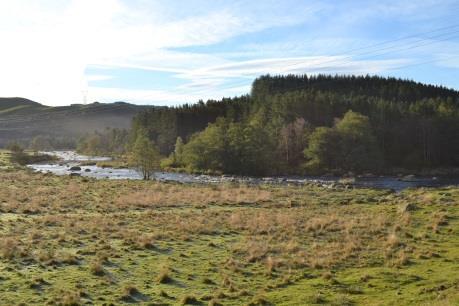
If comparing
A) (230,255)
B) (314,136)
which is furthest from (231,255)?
(314,136)

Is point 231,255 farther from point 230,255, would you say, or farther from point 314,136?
point 314,136

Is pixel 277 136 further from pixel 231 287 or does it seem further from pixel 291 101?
pixel 231 287

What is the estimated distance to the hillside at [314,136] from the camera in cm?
9925

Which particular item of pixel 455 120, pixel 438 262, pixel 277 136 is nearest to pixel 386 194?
pixel 438 262

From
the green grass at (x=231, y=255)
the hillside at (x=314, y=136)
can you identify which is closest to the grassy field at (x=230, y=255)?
the green grass at (x=231, y=255)

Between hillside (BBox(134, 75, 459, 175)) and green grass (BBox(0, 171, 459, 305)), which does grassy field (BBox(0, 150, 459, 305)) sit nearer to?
green grass (BBox(0, 171, 459, 305))

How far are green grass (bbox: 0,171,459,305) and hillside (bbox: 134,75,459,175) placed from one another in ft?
195

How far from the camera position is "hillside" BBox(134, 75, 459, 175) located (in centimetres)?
9925

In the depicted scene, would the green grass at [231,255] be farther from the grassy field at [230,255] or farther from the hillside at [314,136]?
the hillside at [314,136]

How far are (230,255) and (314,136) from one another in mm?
80226

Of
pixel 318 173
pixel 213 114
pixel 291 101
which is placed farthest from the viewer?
pixel 213 114

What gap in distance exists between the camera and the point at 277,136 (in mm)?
111562

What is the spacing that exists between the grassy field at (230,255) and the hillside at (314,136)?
59263 millimetres

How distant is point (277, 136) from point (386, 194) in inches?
2342
